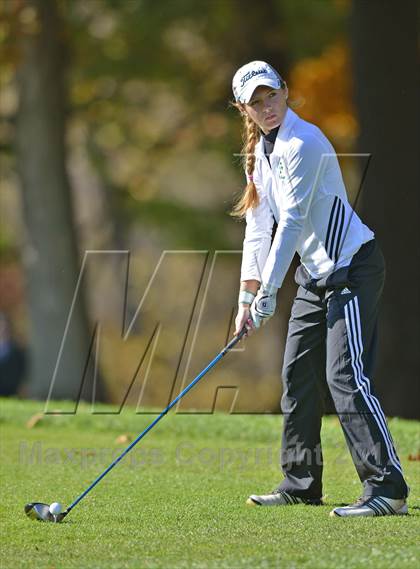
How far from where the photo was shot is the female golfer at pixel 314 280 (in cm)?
594

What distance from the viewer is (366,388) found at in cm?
598

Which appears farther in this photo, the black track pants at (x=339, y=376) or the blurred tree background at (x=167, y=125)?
the blurred tree background at (x=167, y=125)

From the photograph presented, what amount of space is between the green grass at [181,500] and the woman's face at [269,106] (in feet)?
6.61

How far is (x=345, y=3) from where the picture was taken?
20703 mm

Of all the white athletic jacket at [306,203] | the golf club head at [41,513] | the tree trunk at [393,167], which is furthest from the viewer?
the tree trunk at [393,167]

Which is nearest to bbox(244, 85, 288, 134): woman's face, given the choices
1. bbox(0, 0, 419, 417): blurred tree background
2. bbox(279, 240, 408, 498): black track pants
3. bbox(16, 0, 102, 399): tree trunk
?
bbox(279, 240, 408, 498): black track pants

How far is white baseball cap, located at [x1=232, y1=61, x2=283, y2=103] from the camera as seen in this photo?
5.96 m

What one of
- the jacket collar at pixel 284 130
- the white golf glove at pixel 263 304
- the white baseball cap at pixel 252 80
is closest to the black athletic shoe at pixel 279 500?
the white golf glove at pixel 263 304

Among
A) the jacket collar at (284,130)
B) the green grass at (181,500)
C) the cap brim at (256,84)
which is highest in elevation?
the cap brim at (256,84)

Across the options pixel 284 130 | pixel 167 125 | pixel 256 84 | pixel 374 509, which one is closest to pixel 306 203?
pixel 284 130

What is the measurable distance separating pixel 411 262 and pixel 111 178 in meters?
13.0

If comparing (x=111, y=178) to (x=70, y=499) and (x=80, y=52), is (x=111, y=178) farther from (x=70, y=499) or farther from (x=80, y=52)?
(x=70, y=499)

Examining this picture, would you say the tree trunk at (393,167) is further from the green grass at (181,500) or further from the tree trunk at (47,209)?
the tree trunk at (47,209)

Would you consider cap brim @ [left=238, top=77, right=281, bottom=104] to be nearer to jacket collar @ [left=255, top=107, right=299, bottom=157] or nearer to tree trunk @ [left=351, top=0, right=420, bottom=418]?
jacket collar @ [left=255, top=107, right=299, bottom=157]
